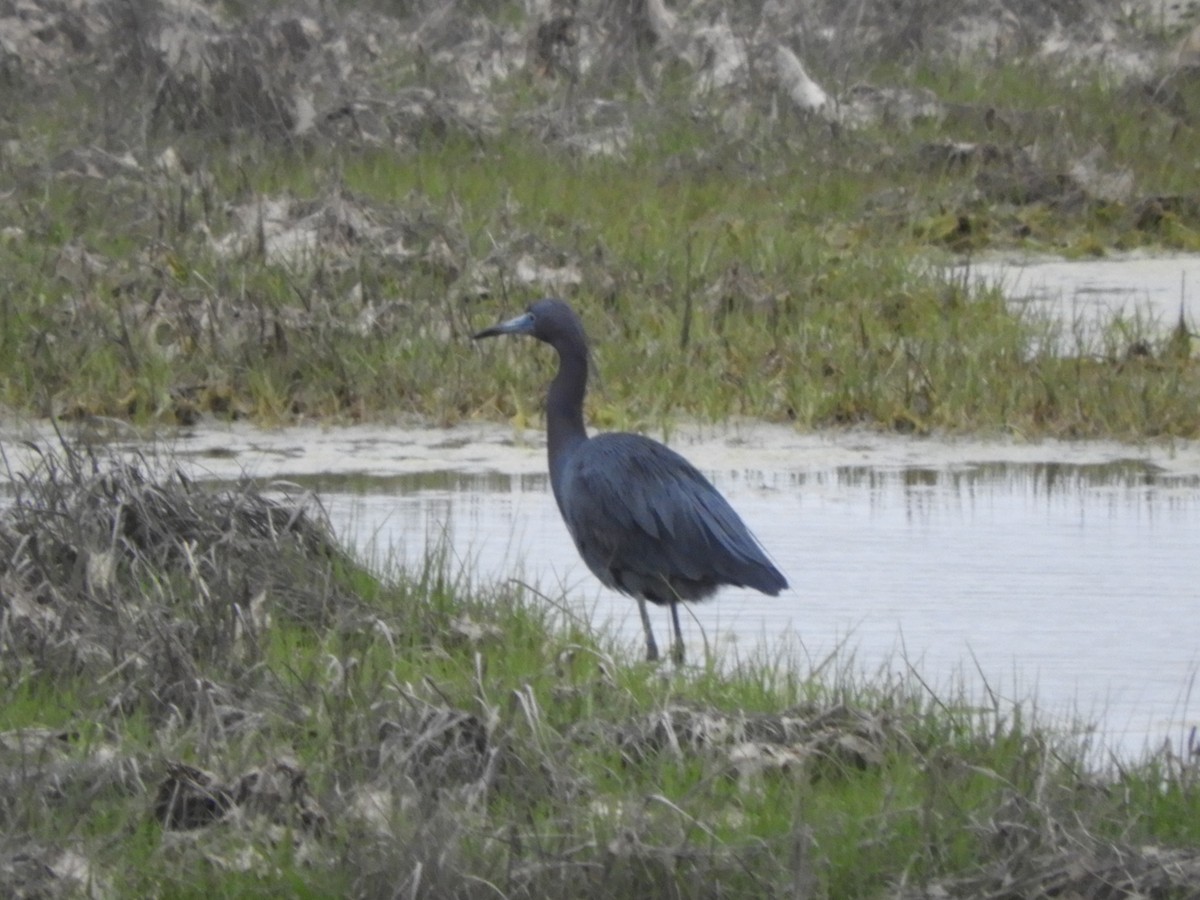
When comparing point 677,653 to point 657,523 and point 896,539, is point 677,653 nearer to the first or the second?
point 657,523

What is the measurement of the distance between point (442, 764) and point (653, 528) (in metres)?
1.93

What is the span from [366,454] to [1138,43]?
1204 centimetres

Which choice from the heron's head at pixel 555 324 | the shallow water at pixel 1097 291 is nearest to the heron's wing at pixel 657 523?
the heron's head at pixel 555 324

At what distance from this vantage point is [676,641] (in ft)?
21.9

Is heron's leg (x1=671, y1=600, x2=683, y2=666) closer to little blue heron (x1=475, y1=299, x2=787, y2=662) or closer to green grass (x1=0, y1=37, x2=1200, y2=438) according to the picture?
little blue heron (x1=475, y1=299, x2=787, y2=662)

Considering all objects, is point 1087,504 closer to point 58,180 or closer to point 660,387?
point 660,387

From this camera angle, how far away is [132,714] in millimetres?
5508

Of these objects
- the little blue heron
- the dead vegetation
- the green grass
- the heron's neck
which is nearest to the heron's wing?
the little blue heron

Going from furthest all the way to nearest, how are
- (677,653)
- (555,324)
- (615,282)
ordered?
(615,282)
(555,324)
(677,653)

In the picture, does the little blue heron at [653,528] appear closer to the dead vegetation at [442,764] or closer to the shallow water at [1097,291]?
the dead vegetation at [442,764]

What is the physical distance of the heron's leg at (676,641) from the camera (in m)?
6.49

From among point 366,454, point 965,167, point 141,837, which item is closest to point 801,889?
point 141,837

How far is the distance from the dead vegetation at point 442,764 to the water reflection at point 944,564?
1.60 feet

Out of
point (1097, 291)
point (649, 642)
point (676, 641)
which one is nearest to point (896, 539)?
point (676, 641)
